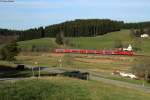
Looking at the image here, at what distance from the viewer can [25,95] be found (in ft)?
65.5

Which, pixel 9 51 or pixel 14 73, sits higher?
pixel 9 51

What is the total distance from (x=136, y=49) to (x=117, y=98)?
144 m

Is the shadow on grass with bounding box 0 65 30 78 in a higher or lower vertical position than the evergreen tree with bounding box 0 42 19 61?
lower

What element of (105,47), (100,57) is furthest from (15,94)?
(105,47)

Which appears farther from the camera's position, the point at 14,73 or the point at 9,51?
the point at 9,51

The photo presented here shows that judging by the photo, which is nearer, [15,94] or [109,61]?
[15,94]

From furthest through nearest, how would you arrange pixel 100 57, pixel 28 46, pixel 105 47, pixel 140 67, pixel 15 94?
pixel 28 46 < pixel 105 47 < pixel 100 57 < pixel 140 67 < pixel 15 94

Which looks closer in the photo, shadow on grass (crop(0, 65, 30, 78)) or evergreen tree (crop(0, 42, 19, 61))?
shadow on grass (crop(0, 65, 30, 78))

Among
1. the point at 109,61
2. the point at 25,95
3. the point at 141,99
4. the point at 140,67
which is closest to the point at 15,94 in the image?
the point at 25,95

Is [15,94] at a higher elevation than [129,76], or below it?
higher

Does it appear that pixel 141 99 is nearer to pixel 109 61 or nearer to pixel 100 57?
pixel 109 61

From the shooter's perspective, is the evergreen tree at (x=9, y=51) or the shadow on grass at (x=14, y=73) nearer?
the shadow on grass at (x=14, y=73)

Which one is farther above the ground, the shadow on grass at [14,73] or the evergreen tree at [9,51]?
the evergreen tree at [9,51]

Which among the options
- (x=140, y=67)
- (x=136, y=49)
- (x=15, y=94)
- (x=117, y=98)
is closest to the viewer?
(x=15, y=94)
